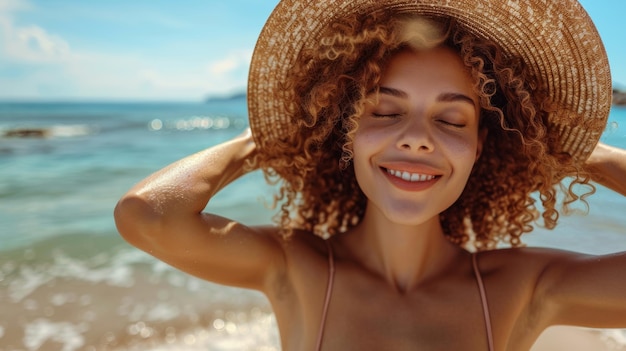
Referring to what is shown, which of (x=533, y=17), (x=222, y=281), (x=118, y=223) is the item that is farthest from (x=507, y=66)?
(x=118, y=223)

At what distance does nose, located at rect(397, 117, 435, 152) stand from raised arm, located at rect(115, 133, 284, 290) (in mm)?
665

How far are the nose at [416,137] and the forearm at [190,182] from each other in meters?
0.76

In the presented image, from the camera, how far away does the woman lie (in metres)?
1.95

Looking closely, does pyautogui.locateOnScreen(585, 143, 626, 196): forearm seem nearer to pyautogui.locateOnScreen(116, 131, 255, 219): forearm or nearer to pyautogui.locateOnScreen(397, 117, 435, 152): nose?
pyautogui.locateOnScreen(397, 117, 435, 152): nose

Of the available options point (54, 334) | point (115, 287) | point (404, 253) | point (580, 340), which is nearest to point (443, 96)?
point (404, 253)

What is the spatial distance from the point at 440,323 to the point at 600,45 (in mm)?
1150

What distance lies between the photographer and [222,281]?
2127mm

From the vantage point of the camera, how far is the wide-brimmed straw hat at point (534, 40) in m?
1.93

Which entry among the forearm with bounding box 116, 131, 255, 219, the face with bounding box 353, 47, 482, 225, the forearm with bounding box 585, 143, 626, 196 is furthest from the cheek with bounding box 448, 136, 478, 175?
the forearm with bounding box 116, 131, 255, 219

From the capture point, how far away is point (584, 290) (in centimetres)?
191

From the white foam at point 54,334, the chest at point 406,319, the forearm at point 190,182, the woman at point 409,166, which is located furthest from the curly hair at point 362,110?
the white foam at point 54,334

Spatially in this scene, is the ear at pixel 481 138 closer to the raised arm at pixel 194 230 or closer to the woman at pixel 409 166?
the woman at pixel 409 166

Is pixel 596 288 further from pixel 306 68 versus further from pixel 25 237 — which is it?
pixel 25 237

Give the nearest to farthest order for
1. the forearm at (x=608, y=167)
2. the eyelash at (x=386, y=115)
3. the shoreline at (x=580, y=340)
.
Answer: the eyelash at (x=386, y=115), the forearm at (x=608, y=167), the shoreline at (x=580, y=340)
